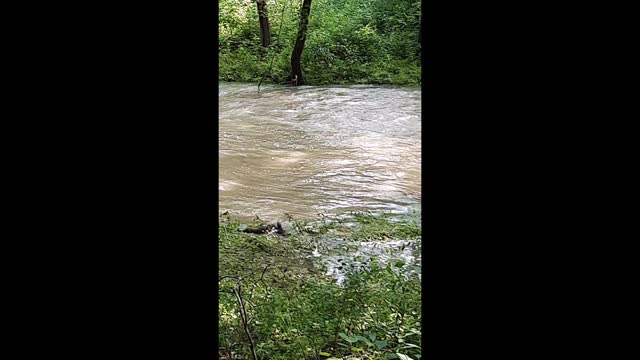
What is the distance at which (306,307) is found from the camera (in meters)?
4.36

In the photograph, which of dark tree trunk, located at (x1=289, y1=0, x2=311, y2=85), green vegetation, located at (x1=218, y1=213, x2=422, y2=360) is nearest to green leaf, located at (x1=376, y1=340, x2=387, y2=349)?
green vegetation, located at (x1=218, y1=213, x2=422, y2=360)

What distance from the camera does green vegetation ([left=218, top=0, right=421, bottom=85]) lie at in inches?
622

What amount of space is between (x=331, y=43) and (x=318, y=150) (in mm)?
7401

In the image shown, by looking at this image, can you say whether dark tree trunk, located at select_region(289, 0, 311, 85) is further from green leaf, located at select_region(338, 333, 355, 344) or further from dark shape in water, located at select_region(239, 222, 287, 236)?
green leaf, located at select_region(338, 333, 355, 344)

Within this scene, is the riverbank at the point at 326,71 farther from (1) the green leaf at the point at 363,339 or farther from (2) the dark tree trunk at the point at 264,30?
(1) the green leaf at the point at 363,339

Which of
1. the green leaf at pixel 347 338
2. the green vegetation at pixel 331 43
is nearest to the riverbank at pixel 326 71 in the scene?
the green vegetation at pixel 331 43

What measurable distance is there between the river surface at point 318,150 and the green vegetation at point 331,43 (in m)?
1.01

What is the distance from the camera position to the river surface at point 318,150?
7727 millimetres

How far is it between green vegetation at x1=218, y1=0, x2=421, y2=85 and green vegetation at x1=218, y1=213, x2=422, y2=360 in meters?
9.98
